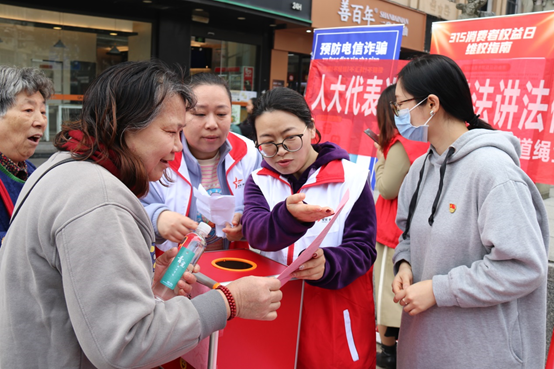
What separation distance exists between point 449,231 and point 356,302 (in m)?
0.42

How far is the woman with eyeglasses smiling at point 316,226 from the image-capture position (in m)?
1.57

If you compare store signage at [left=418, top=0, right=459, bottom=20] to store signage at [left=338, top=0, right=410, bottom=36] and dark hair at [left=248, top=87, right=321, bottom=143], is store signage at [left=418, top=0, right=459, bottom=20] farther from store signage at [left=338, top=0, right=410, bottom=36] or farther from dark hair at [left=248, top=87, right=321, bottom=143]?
dark hair at [left=248, top=87, right=321, bottom=143]

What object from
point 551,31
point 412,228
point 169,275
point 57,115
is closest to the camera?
point 169,275

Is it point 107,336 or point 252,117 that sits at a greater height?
point 252,117

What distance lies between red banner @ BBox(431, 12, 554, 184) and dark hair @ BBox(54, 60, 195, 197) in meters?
3.20

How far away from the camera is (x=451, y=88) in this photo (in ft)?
5.58

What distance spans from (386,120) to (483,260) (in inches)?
68.0

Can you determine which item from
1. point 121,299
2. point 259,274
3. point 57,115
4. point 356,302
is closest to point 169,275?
point 121,299

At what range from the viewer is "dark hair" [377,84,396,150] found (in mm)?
3072

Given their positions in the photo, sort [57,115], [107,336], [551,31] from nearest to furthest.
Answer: [107,336] < [551,31] < [57,115]

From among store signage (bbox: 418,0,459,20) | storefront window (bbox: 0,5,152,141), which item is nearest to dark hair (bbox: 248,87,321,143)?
storefront window (bbox: 0,5,152,141)

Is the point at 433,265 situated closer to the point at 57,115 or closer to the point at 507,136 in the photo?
the point at 507,136

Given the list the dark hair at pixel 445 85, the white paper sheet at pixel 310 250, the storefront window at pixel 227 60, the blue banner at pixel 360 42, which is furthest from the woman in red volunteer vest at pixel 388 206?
the storefront window at pixel 227 60

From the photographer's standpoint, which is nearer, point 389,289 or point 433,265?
point 433,265
